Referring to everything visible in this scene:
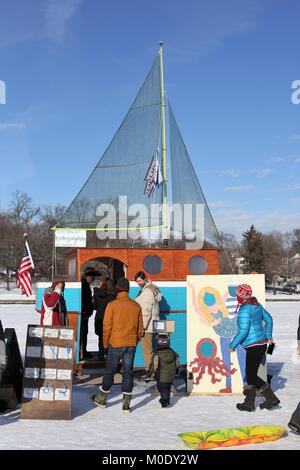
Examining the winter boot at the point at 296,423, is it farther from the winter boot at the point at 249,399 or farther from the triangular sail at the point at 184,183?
the triangular sail at the point at 184,183

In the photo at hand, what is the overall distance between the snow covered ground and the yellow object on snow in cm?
9

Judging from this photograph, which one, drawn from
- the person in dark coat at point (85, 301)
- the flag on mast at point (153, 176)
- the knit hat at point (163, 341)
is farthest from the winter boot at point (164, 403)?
the flag on mast at point (153, 176)

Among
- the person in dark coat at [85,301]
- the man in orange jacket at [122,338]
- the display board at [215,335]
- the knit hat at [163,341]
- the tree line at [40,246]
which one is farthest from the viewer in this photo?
the tree line at [40,246]

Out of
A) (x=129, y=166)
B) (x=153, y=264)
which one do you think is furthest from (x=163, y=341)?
(x=129, y=166)

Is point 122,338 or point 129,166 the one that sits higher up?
point 129,166

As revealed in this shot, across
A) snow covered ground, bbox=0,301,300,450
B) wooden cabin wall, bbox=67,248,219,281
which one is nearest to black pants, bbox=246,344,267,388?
snow covered ground, bbox=0,301,300,450

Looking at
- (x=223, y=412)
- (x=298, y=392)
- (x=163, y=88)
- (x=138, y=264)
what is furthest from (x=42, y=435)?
(x=163, y=88)

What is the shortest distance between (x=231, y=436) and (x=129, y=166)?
262 inches

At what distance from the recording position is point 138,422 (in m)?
6.86

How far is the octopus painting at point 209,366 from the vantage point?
873 cm

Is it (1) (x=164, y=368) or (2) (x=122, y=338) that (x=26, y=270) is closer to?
(1) (x=164, y=368)

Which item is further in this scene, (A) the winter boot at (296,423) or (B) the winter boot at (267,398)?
(B) the winter boot at (267,398)

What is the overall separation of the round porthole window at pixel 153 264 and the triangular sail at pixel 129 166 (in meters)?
0.73

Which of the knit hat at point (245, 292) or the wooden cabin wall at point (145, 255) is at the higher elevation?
the wooden cabin wall at point (145, 255)
